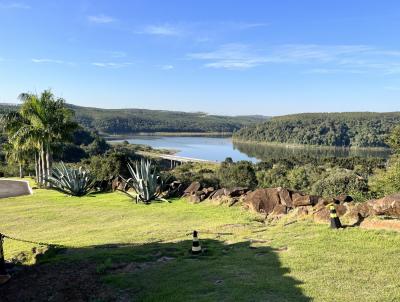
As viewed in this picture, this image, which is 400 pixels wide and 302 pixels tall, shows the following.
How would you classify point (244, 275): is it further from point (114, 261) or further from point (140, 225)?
point (140, 225)

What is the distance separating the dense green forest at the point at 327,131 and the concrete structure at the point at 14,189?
113 meters

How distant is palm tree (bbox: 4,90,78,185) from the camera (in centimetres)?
2381

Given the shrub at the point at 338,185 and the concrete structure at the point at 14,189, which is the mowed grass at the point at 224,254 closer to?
the concrete structure at the point at 14,189

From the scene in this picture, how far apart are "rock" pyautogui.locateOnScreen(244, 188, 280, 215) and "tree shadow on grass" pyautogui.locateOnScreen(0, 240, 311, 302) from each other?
312 cm

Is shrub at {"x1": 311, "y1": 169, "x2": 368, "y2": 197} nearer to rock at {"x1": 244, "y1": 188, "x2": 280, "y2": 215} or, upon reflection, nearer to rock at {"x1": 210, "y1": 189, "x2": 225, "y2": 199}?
rock at {"x1": 210, "y1": 189, "x2": 225, "y2": 199}

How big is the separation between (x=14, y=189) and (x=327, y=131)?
139 m

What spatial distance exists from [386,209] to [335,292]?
405 centimetres

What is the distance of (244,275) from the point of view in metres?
6.43

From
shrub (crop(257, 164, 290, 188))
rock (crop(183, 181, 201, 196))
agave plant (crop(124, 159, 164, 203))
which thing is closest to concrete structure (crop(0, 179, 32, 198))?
agave plant (crop(124, 159, 164, 203))

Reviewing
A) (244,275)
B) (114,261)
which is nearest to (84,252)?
(114,261)

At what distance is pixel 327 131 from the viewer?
151 metres

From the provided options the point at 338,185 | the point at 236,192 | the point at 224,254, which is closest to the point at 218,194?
the point at 236,192

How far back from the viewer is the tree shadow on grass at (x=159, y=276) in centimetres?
579

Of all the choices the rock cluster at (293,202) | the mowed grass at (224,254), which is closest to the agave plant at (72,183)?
the mowed grass at (224,254)
